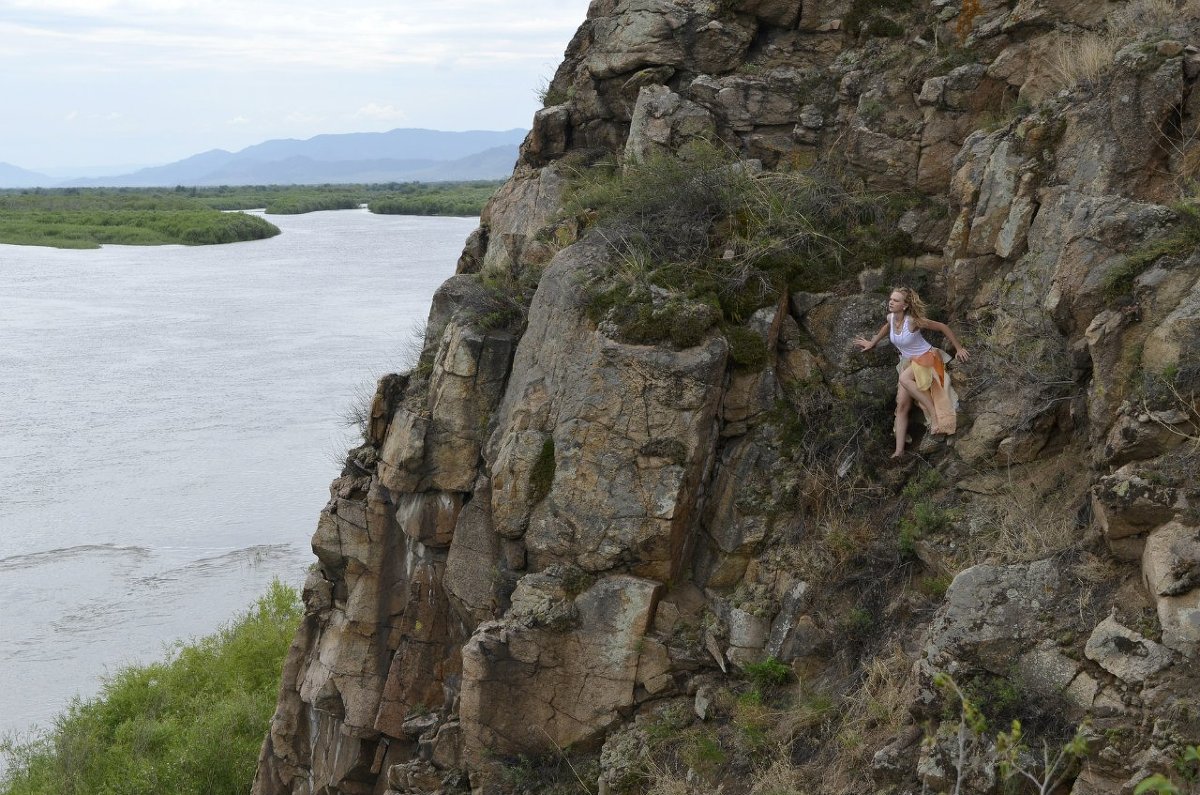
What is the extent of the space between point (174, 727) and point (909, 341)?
1480cm

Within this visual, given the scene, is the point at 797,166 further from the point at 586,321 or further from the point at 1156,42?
the point at 1156,42

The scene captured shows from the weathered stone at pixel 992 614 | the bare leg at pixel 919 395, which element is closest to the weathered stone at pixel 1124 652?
the weathered stone at pixel 992 614

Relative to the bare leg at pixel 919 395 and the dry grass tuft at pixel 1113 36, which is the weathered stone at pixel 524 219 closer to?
the bare leg at pixel 919 395

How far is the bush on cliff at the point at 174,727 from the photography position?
55.8 ft

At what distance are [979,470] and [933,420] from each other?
59cm

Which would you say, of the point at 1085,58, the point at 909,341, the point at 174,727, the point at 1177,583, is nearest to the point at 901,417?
the point at 909,341

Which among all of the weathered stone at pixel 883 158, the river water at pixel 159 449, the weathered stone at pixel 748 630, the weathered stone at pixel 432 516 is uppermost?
the weathered stone at pixel 883 158

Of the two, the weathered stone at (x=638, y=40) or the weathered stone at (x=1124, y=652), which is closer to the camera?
the weathered stone at (x=1124, y=652)

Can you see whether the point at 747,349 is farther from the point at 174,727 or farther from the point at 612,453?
the point at 174,727

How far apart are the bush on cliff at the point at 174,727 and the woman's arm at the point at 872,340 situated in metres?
12.9

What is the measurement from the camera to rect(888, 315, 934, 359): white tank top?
8914 millimetres

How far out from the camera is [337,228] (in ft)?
242

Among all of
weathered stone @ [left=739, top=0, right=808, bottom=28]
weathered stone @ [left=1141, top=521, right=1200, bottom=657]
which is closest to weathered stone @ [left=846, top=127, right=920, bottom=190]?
weathered stone @ [left=739, top=0, right=808, bottom=28]

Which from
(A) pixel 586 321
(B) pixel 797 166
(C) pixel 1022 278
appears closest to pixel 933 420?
(C) pixel 1022 278
